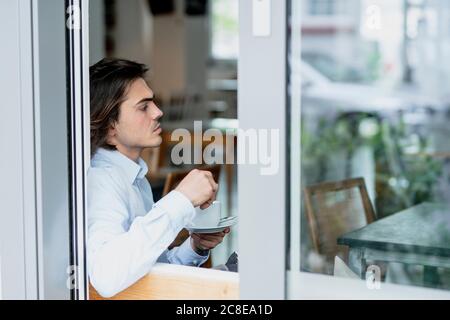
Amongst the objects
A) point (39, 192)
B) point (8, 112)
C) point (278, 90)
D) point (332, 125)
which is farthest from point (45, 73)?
point (332, 125)

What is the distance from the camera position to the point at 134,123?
1771mm

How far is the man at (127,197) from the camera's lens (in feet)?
5.60

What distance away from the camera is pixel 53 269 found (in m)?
1.77

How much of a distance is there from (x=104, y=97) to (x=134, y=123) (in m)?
0.09

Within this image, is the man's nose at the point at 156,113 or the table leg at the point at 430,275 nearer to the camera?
the man's nose at the point at 156,113

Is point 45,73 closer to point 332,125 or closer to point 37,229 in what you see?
point 37,229

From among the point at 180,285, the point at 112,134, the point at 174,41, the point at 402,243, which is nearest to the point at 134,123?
the point at 112,134

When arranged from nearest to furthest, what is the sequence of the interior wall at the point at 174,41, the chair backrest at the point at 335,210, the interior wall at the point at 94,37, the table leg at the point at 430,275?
the interior wall at the point at 94,37 → the table leg at the point at 430,275 → the chair backrest at the point at 335,210 → the interior wall at the point at 174,41

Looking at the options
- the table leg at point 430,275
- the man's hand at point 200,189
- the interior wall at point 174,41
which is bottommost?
the table leg at point 430,275

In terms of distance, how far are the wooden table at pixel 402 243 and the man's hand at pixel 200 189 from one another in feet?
1.31

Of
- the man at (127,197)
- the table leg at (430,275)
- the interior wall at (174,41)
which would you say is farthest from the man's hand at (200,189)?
the interior wall at (174,41)

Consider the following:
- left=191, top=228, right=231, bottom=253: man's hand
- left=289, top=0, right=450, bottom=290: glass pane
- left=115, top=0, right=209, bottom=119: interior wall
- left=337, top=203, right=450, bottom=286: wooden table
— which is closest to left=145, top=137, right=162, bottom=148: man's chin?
left=191, top=228, right=231, bottom=253: man's hand

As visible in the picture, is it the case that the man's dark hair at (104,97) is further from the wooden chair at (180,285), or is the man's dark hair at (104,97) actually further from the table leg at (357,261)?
the table leg at (357,261)
